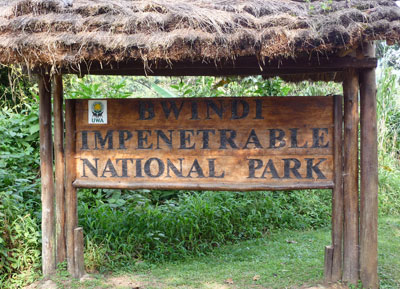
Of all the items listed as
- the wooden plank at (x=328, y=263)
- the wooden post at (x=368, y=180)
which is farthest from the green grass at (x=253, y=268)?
the wooden post at (x=368, y=180)

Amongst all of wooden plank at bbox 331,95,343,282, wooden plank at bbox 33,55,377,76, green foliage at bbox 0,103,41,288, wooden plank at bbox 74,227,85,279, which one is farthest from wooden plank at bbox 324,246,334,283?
green foliage at bbox 0,103,41,288

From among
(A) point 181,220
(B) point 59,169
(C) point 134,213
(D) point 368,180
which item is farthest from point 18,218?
(D) point 368,180

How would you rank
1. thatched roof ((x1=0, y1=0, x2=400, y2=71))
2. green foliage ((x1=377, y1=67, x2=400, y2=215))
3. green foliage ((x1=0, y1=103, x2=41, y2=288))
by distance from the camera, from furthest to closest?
green foliage ((x1=377, y1=67, x2=400, y2=215)) → green foliage ((x1=0, y1=103, x2=41, y2=288)) → thatched roof ((x1=0, y1=0, x2=400, y2=71))

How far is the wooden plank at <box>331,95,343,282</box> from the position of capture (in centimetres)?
369

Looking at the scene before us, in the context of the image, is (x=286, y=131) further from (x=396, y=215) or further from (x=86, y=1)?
(x=396, y=215)

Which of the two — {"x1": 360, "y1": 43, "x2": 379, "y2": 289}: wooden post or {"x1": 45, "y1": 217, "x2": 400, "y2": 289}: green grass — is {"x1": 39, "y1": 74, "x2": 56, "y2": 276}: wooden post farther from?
{"x1": 360, "y1": 43, "x2": 379, "y2": 289}: wooden post

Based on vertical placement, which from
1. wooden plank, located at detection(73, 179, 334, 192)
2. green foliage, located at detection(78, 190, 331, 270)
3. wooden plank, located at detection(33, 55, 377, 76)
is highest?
wooden plank, located at detection(33, 55, 377, 76)

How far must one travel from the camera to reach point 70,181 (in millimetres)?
3996

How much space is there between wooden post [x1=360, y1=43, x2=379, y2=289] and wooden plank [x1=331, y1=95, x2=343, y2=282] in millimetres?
185

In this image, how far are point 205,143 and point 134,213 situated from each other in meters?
1.93

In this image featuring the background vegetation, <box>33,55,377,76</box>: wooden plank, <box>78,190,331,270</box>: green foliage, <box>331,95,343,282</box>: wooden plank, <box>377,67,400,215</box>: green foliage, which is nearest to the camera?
<box>33,55,377,76</box>: wooden plank

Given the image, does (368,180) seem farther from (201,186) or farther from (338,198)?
(201,186)

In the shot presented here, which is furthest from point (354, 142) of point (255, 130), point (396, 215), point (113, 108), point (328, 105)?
point (396, 215)

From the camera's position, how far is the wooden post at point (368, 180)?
3.60 m
